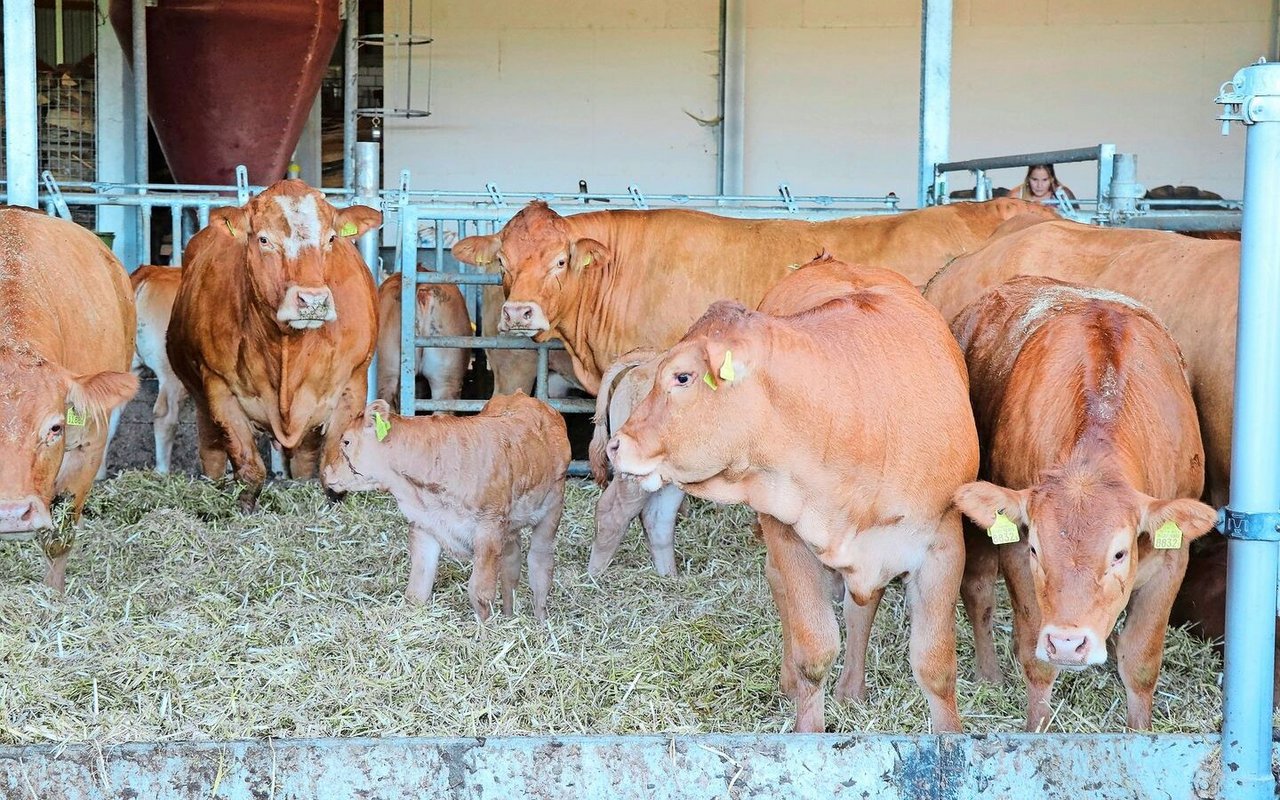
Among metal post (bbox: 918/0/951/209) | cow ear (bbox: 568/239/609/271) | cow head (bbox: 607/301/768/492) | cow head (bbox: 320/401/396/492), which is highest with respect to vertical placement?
metal post (bbox: 918/0/951/209)

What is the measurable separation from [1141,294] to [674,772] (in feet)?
10.0

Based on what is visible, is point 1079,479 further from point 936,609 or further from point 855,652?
point 855,652

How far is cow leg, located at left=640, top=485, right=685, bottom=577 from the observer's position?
673cm

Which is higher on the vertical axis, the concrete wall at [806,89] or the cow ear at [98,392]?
the concrete wall at [806,89]

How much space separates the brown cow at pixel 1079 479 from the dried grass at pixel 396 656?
38cm

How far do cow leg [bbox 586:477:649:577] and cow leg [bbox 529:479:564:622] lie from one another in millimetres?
547

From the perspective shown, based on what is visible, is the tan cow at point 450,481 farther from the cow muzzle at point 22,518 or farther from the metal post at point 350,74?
the metal post at point 350,74

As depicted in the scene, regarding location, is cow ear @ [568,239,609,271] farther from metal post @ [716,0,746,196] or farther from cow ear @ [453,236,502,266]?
A: metal post @ [716,0,746,196]

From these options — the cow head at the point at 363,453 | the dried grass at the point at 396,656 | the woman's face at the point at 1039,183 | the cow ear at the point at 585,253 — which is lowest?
the dried grass at the point at 396,656

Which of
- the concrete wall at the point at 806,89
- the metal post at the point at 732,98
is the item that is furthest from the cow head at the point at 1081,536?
the concrete wall at the point at 806,89

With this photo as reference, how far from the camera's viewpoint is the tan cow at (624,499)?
6.59 meters

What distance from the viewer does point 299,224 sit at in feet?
23.5

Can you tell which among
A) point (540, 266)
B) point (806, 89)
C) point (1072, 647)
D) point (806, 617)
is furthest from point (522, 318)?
point (806, 89)

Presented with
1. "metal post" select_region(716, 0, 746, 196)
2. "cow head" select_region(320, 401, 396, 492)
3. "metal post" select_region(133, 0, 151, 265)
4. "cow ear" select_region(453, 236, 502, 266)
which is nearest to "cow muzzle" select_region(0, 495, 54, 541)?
"cow head" select_region(320, 401, 396, 492)
